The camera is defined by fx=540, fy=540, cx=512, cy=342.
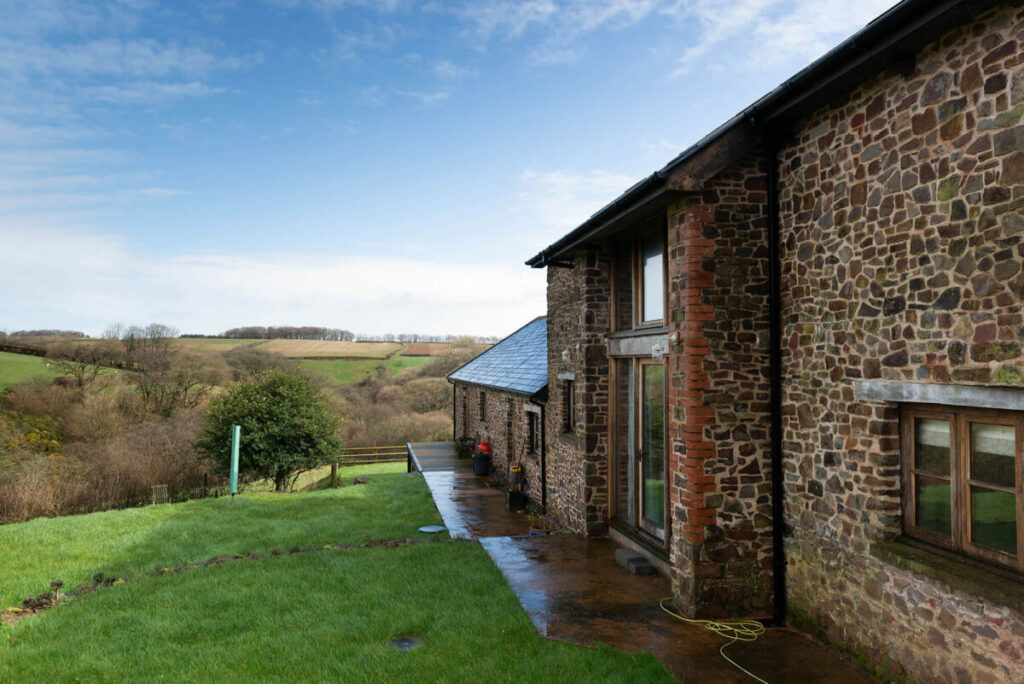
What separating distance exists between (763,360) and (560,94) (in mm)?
8611

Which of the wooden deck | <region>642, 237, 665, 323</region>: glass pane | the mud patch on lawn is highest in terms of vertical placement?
<region>642, 237, 665, 323</region>: glass pane

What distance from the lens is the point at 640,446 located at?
325 inches

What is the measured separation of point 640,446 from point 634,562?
1.71 m

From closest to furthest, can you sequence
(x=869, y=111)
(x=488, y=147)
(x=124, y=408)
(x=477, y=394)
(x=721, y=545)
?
(x=869, y=111)
(x=721, y=545)
(x=488, y=147)
(x=477, y=394)
(x=124, y=408)

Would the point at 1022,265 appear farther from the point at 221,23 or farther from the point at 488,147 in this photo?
the point at 221,23

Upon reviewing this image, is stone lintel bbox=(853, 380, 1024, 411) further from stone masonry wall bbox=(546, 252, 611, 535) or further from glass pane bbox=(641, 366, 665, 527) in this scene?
stone masonry wall bbox=(546, 252, 611, 535)

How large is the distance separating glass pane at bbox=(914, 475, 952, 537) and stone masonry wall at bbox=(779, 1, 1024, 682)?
0.57 ft

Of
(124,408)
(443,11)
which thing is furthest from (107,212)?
(443,11)

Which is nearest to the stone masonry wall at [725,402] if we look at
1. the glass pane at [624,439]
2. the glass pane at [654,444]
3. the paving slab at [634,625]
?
the paving slab at [634,625]

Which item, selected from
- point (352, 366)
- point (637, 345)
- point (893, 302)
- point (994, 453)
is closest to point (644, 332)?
point (637, 345)

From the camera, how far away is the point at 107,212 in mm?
Answer: 22062

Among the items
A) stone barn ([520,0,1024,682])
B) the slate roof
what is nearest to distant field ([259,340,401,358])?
the slate roof

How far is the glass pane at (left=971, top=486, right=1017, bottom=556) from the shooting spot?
363 centimetres

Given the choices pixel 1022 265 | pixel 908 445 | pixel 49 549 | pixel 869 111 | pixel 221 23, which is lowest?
pixel 49 549
